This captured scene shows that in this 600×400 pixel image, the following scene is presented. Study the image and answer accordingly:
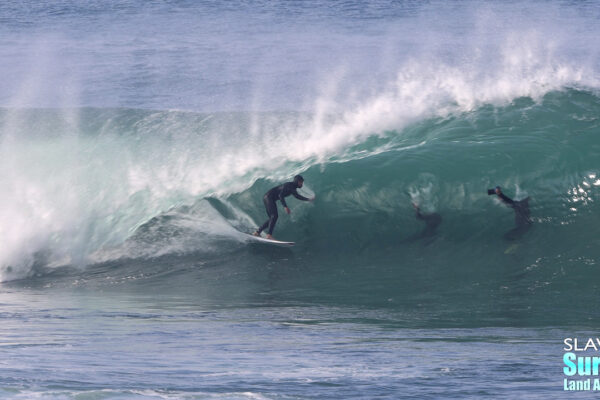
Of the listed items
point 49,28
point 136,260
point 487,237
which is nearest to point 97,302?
point 136,260

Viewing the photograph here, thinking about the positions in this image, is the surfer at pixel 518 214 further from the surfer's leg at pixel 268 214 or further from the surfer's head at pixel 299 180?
the surfer's leg at pixel 268 214

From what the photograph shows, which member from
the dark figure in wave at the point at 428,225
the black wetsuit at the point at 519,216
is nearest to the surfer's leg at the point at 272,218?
the dark figure in wave at the point at 428,225

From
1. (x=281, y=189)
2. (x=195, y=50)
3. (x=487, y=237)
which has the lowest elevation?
(x=487, y=237)

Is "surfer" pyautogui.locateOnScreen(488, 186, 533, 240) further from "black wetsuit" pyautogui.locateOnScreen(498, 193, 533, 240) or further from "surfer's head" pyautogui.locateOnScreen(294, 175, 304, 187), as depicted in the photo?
"surfer's head" pyautogui.locateOnScreen(294, 175, 304, 187)

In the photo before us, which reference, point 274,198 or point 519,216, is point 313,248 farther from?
point 519,216

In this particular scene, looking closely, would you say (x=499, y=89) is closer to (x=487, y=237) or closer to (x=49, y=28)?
(x=487, y=237)

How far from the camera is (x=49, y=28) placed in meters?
39.2

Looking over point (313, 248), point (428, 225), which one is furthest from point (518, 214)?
point (313, 248)

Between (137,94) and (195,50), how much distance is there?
8.40 metres

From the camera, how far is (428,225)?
11602 millimetres

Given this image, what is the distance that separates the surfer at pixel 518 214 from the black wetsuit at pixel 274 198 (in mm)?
2686

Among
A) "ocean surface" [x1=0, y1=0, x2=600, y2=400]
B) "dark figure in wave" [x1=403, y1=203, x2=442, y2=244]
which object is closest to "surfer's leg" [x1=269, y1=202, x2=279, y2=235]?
"ocean surface" [x1=0, y1=0, x2=600, y2=400]

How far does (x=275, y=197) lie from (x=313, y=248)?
91cm

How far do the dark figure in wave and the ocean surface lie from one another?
4 centimetres
